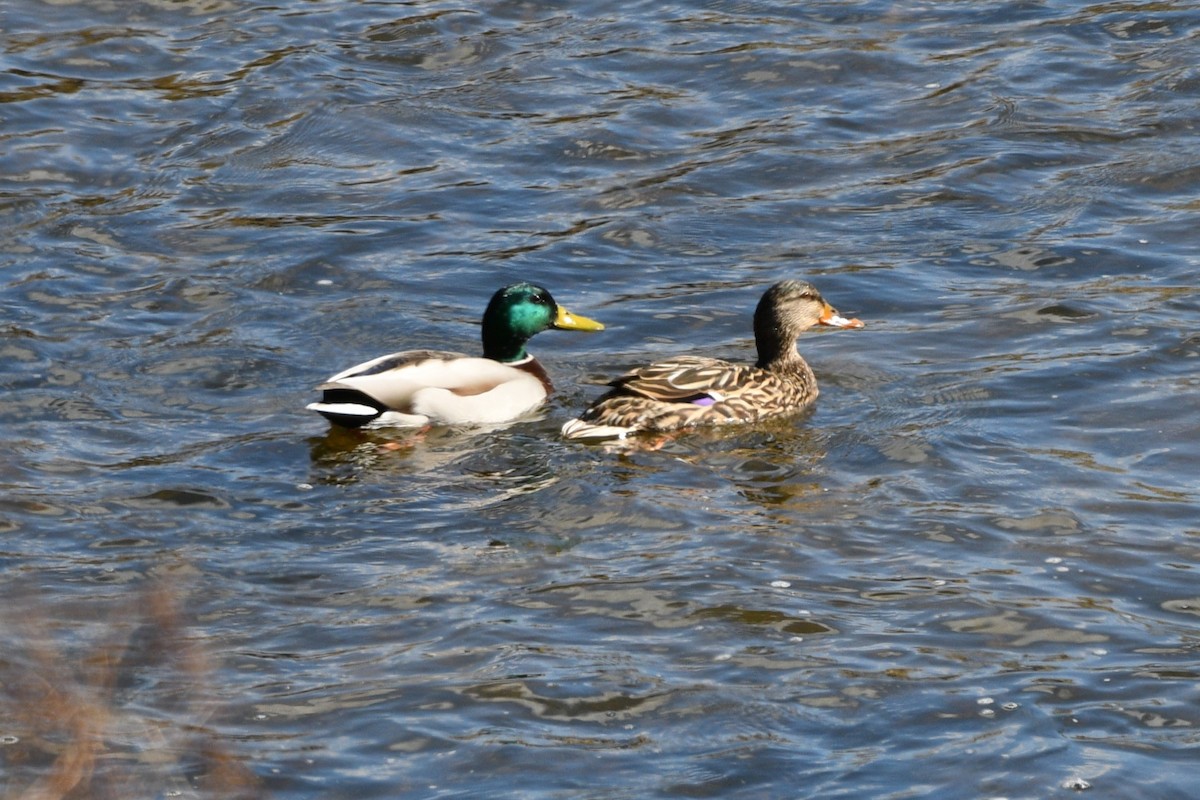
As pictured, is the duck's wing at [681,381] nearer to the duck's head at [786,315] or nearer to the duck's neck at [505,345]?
the duck's head at [786,315]

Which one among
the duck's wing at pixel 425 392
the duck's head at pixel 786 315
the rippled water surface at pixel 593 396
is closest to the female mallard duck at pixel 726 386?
the duck's head at pixel 786 315

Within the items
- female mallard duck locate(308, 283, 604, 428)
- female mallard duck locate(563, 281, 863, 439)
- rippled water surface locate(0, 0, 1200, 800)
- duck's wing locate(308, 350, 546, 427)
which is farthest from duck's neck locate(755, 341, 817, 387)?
duck's wing locate(308, 350, 546, 427)

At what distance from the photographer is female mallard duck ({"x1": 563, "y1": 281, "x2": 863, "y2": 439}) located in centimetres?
1159

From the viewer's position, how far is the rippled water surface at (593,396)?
792 centimetres

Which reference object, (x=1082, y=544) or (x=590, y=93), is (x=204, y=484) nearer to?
(x=1082, y=544)

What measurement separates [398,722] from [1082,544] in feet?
11.8

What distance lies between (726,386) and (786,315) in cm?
77

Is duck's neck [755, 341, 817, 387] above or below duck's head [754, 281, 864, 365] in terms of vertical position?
below

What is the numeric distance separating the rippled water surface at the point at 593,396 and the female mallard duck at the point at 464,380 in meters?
0.19

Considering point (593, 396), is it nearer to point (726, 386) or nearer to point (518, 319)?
point (518, 319)

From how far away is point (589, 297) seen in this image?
13.9 meters

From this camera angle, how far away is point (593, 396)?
41.7 feet

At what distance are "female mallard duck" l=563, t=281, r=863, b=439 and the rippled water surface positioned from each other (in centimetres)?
23

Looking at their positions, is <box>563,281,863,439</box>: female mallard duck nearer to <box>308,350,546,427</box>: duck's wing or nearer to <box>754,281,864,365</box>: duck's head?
<box>754,281,864,365</box>: duck's head
